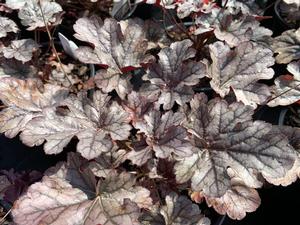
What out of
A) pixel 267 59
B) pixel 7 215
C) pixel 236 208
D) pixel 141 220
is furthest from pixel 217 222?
pixel 7 215

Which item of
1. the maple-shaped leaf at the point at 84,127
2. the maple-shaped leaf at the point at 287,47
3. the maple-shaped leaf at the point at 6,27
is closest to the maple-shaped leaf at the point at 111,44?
the maple-shaped leaf at the point at 84,127

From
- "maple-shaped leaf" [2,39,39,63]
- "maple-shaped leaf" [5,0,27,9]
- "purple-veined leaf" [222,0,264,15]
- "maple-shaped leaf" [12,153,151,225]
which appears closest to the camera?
"maple-shaped leaf" [12,153,151,225]

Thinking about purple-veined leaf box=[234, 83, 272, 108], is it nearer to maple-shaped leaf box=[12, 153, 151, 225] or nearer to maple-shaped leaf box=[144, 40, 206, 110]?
maple-shaped leaf box=[144, 40, 206, 110]

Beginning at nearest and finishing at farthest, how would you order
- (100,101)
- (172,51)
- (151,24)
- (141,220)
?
(141,220)
(100,101)
(172,51)
(151,24)

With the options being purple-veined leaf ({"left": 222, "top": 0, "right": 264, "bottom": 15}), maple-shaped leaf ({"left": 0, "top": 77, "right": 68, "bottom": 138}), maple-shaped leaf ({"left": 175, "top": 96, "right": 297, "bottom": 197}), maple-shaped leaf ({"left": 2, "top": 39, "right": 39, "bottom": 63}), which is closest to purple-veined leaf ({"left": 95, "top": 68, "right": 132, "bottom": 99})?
maple-shaped leaf ({"left": 0, "top": 77, "right": 68, "bottom": 138})

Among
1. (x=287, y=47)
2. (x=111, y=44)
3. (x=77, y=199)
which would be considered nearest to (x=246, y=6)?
(x=287, y=47)

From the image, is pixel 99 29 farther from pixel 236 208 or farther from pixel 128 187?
pixel 236 208

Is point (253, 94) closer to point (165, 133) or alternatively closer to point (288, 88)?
point (288, 88)

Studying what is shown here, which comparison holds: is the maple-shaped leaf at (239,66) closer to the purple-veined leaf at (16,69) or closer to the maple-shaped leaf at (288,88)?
the maple-shaped leaf at (288,88)
